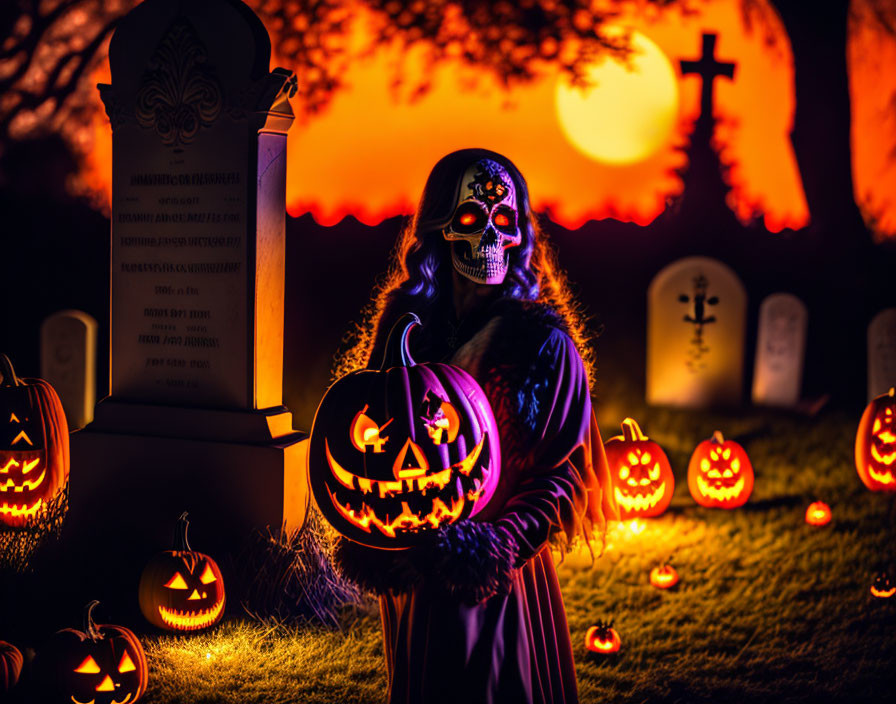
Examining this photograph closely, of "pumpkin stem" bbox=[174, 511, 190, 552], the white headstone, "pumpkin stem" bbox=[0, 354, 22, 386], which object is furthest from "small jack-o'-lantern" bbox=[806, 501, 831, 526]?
the white headstone

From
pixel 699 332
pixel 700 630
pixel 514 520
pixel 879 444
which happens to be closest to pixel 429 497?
pixel 514 520

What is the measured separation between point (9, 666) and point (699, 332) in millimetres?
7662

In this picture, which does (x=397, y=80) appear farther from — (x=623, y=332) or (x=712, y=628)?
(x=712, y=628)

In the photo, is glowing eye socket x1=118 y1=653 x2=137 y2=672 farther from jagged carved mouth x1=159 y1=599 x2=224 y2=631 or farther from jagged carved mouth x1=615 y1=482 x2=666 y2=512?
jagged carved mouth x1=615 y1=482 x2=666 y2=512

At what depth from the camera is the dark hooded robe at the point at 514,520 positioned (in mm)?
2133

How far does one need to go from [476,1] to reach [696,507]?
31.6 ft

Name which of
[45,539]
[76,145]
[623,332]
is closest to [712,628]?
[45,539]

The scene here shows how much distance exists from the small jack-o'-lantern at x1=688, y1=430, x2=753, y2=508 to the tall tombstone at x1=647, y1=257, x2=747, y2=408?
3.05 metres

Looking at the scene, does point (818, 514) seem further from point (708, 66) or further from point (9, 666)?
point (708, 66)

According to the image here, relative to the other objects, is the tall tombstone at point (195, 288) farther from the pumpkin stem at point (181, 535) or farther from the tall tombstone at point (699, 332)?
the tall tombstone at point (699, 332)

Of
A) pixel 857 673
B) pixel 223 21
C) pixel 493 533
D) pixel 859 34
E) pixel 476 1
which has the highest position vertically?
pixel 476 1

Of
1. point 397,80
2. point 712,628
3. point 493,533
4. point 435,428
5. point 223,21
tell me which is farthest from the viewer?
point 397,80

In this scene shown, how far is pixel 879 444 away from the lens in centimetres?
696

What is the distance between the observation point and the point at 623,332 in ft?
37.4
